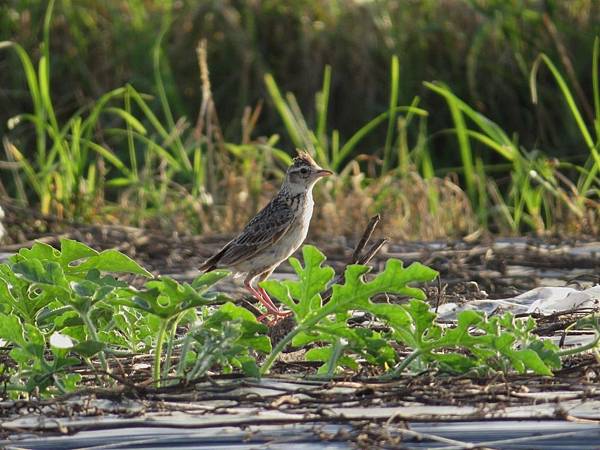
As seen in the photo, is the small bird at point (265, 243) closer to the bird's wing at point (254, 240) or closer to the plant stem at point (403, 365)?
the bird's wing at point (254, 240)

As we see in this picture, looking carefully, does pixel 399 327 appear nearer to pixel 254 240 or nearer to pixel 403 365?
pixel 403 365

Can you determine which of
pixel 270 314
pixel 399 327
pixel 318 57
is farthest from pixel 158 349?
pixel 318 57

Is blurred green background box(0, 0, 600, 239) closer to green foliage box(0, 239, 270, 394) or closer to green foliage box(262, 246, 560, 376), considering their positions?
green foliage box(0, 239, 270, 394)

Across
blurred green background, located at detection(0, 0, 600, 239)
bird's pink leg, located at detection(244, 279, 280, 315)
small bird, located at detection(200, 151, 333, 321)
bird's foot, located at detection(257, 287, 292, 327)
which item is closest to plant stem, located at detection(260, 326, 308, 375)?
bird's foot, located at detection(257, 287, 292, 327)

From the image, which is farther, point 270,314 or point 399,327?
point 270,314

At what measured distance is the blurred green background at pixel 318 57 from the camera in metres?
11.4

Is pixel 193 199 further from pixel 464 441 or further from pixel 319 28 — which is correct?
pixel 464 441

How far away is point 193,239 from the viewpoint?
6.99 metres

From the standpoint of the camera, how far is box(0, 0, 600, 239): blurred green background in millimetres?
11367

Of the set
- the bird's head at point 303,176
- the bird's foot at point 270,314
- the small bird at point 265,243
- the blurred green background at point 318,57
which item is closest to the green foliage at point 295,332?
the bird's foot at point 270,314

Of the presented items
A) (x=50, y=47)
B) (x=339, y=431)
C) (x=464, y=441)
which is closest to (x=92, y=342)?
(x=339, y=431)

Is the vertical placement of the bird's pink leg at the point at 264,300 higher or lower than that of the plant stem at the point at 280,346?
lower

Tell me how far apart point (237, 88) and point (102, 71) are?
134 cm

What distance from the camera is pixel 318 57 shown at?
480 inches
